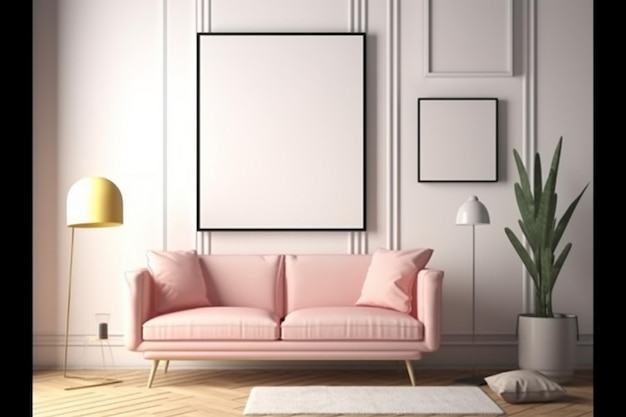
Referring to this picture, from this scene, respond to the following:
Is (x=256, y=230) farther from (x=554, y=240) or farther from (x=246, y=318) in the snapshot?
(x=554, y=240)

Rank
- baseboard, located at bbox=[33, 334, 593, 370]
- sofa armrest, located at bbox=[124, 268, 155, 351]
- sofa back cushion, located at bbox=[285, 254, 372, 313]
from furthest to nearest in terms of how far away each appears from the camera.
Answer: baseboard, located at bbox=[33, 334, 593, 370]
sofa back cushion, located at bbox=[285, 254, 372, 313]
sofa armrest, located at bbox=[124, 268, 155, 351]

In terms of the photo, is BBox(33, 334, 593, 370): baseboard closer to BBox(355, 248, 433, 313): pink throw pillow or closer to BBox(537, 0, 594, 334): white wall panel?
BBox(537, 0, 594, 334): white wall panel

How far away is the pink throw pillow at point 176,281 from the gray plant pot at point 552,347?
2.00 metres

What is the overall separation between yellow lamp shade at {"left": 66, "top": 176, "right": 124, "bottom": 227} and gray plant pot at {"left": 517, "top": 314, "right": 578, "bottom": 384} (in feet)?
8.55

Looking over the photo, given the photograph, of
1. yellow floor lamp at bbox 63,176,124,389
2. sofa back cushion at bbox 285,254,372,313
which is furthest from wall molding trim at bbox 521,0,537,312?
yellow floor lamp at bbox 63,176,124,389

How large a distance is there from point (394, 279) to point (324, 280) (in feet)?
1.70

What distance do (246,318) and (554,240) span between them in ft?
6.39

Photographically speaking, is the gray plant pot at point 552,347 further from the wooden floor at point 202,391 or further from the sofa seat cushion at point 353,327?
the sofa seat cushion at point 353,327

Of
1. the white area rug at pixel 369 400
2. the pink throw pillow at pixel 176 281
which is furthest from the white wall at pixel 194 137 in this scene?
the white area rug at pixel 369 400

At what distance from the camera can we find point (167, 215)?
16.7ft

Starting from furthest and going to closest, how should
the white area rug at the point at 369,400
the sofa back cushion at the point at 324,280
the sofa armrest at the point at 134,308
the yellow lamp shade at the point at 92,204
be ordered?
the sofa back cushion at the point at 324,280 → the yellow lamp shade at the point at 92,204 → the sofa armrest at the point at 134,308 → the white area rug at the point at 369,400

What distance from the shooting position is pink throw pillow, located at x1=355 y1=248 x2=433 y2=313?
4.49 m

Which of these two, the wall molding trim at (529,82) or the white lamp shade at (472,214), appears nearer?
the white lamp shade at (472,214)

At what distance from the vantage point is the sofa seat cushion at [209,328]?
425cm
